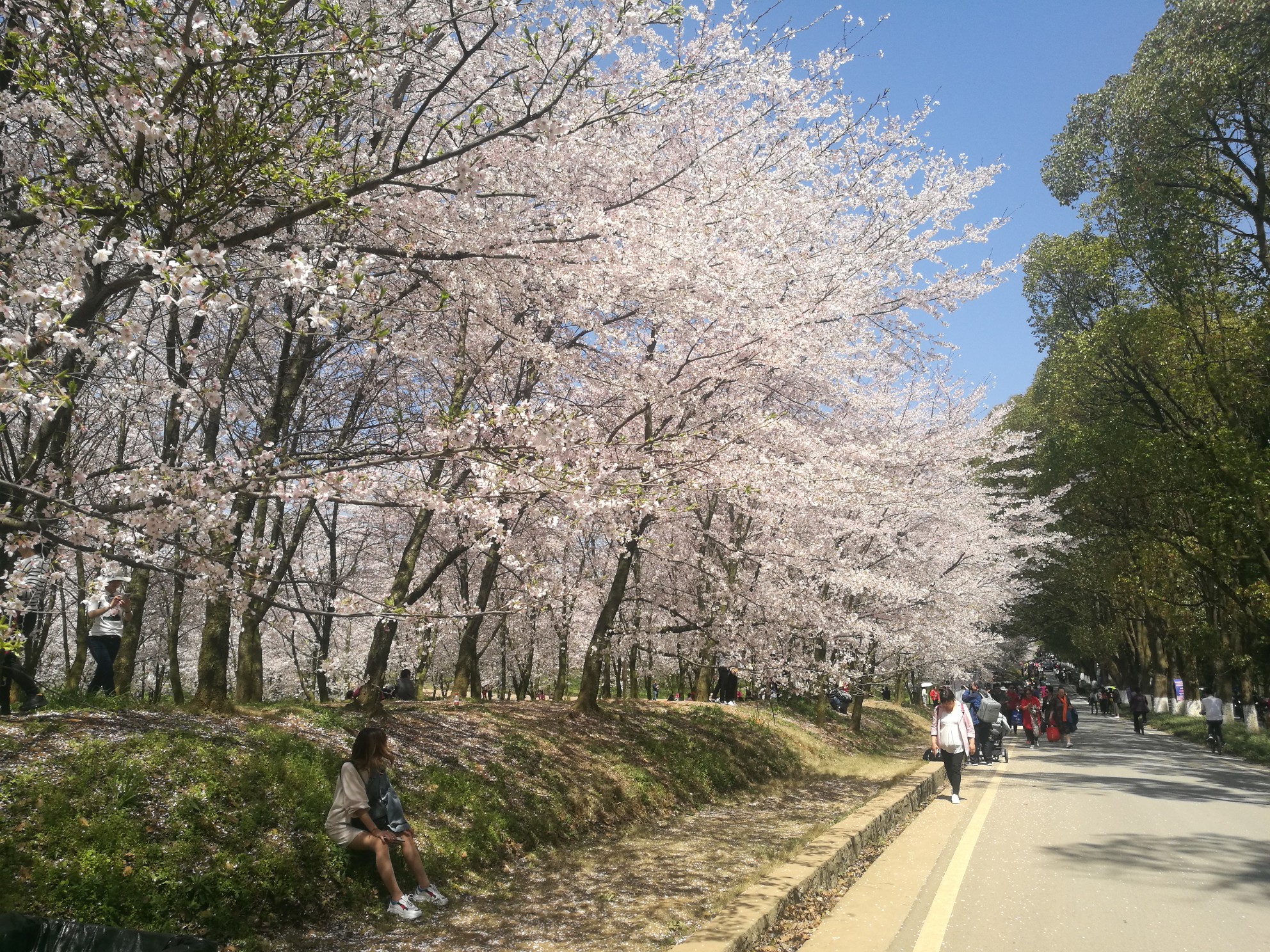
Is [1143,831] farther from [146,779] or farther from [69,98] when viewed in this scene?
[69,98]

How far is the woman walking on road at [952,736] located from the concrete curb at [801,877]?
2.41 feet

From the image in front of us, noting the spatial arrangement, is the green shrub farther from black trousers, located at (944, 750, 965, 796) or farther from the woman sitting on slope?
black trousers, located at (944, 750, 965, 796)

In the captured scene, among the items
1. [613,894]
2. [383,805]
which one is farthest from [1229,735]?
[383,805]

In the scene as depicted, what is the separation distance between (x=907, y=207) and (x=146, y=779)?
13.4 meters

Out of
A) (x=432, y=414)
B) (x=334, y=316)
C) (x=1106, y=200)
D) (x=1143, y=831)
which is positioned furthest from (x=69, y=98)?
(x=1106, y=200)

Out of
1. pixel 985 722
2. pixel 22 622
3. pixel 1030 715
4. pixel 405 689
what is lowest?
pixel 1030 715

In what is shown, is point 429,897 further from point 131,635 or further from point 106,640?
point 131,635

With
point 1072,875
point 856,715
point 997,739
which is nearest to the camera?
point 1072,875

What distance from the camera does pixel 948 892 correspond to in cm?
655

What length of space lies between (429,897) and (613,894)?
1.40 meters

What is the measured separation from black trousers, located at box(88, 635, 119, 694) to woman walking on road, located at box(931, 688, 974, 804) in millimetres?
10161

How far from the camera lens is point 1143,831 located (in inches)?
365

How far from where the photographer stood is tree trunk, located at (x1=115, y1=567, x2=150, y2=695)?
11.2m

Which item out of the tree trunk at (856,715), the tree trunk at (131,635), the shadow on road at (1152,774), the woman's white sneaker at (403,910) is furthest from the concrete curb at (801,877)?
the tree trunk at (856,715)
